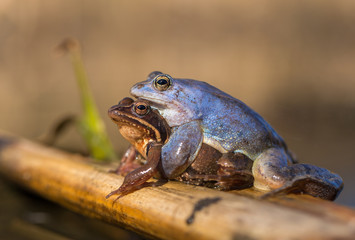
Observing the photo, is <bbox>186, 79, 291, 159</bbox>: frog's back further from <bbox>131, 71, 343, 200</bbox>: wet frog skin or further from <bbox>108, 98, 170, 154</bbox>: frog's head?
<bbox>108, 98, 170, 154</bbox>: frog's head

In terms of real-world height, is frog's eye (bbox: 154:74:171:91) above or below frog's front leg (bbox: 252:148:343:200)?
above

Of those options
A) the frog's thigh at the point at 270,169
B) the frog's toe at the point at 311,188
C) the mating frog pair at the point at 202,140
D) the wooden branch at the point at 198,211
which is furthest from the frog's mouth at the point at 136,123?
the frog's toe at the point at 311,188

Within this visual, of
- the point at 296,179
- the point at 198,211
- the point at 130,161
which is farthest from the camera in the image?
the point at 130,161

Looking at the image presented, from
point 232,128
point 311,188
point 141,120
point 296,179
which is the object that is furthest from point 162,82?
point 311,188

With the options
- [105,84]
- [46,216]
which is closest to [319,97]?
[105,84]

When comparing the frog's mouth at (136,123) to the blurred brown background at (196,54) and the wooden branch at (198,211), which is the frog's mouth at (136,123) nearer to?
the wooden branch at (198,211)

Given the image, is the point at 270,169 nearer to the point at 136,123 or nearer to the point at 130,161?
the point at 136,123

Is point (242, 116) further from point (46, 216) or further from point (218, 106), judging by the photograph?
point (46, 216)

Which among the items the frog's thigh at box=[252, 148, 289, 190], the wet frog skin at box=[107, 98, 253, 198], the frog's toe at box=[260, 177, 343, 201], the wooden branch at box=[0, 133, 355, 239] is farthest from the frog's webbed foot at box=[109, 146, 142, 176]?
the frog's toe at box=[260, 177, 343, 201]
